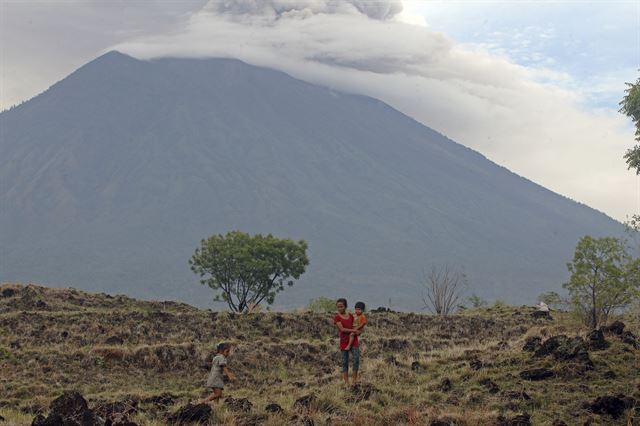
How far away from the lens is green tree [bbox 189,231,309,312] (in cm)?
6762

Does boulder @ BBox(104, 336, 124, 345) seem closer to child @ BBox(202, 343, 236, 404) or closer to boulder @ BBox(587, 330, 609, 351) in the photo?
child @ BBox(202, 343, 236, 404)

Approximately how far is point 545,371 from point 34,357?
1831 cm

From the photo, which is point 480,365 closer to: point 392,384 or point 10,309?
point 392,384

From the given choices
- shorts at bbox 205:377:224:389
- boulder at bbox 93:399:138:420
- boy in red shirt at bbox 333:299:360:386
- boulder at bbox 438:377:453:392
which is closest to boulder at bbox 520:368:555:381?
boulder at bbox 438:377:453:392

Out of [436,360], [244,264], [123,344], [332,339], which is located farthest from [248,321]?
[244,264]

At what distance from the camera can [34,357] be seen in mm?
27969

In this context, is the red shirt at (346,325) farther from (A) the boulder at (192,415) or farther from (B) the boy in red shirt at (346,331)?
(A) the boulder at (192,415)

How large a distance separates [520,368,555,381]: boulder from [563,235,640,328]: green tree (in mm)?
10952

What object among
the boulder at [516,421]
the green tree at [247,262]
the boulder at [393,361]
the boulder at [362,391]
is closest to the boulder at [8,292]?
the green tree at [247,262]

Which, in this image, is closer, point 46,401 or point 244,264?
point 46,401

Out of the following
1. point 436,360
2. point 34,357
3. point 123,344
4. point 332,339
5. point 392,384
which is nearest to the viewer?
point 392,384

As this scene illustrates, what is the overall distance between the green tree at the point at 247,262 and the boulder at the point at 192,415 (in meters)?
49.2

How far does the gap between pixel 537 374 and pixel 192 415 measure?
9.34m

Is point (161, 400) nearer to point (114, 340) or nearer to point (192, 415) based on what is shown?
point (192, 415)
